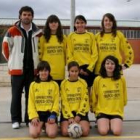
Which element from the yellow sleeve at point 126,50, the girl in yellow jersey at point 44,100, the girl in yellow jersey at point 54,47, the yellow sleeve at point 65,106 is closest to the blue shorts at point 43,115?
the girl in yellow jersey at point 44,100

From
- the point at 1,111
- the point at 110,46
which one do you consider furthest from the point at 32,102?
the point at 1,111

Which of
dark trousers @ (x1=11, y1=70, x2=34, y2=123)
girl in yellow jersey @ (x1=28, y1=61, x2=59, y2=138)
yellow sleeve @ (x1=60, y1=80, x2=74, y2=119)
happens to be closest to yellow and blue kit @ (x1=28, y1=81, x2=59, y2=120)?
girl in yellow jersey @ (x1=28, y1=61, x2=59, y2=138)

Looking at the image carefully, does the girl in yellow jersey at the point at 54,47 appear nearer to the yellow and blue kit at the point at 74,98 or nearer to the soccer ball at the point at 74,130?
the yellow and blue kit at the point at 74,98

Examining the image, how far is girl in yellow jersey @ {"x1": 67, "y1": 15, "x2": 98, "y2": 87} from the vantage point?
251 inches

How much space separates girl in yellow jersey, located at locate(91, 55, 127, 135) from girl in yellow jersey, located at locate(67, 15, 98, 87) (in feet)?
0.70

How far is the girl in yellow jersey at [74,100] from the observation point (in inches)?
239

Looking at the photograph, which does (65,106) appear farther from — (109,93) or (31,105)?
(109,93)

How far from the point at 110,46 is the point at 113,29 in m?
0.28

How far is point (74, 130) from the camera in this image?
5.77 metres

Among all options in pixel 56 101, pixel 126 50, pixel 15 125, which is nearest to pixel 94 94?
pixel 56 101

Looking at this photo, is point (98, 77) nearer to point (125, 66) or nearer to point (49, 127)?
point (125, 66)

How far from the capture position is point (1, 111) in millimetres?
8211

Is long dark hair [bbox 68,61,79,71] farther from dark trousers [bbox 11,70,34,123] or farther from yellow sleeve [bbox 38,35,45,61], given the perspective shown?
dark trousers [bbox 11,70,34,123]

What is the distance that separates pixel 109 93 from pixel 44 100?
1.05 metres
